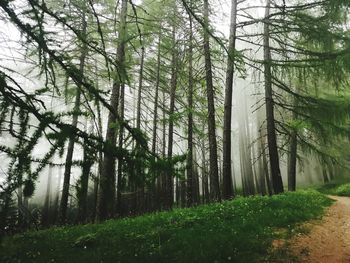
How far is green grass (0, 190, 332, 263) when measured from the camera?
21.3 ft

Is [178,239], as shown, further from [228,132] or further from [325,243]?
[228,132]

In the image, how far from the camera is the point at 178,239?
727cm

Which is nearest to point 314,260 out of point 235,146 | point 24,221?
point 24,221

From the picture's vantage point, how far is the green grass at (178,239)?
6.49 metres

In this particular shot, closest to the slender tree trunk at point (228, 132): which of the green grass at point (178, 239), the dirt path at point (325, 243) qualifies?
the green grass at point (178, 239)

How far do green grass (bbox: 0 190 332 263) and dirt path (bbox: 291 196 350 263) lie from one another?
0.46m

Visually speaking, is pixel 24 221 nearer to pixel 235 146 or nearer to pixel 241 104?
pixel 241 104

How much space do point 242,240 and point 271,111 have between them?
345 inches

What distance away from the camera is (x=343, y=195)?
20.2 meters

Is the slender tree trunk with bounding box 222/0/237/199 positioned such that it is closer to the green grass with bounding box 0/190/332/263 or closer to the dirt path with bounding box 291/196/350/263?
the green grass with bounding box 0/190/332/263

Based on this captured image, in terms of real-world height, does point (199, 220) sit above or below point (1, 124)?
below

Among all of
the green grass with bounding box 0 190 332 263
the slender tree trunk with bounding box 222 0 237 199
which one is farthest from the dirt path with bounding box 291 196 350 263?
the slender tree trunk with bounding box 222 0 237 199

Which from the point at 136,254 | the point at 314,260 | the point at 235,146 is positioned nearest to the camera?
the point at 314,260

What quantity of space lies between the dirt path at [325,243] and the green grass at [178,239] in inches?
17.9
